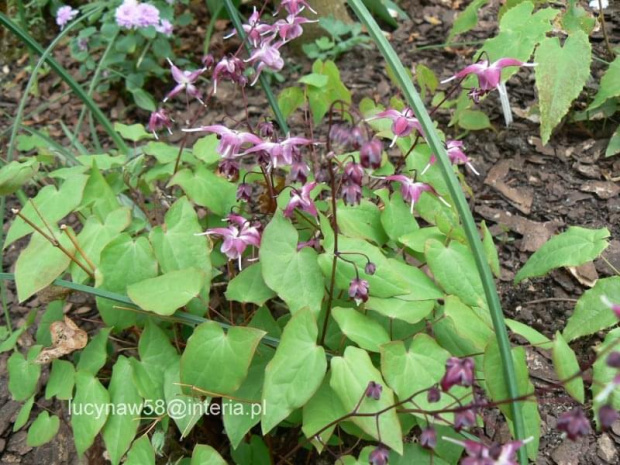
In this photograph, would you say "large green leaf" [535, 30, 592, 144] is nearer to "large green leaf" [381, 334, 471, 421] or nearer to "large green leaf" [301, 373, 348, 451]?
"large green leaf" [381, 334, 471, 421]

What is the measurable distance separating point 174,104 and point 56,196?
1.46 metres

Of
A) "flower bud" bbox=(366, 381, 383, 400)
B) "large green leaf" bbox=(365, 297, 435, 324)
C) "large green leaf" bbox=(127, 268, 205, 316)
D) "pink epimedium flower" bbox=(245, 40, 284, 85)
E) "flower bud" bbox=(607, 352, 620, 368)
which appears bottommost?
"flower bud" bbox=(366, 381, 383, 400)

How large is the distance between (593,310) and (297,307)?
0.71 meters

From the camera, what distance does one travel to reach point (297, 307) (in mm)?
1281

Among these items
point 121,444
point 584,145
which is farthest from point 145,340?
point 584,145

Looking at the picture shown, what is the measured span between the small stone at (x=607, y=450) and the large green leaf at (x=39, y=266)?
1.40 meters

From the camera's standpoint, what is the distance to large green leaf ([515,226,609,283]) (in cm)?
142

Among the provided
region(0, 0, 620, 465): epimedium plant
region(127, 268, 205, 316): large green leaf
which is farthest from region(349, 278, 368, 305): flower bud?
region(127, 268, 205, 316): large green leaf

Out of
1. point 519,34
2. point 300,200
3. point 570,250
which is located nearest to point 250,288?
point 300,200

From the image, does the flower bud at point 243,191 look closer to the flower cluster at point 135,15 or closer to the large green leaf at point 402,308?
the large green leaf at point 402,308

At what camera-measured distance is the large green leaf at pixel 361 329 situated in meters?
1.25

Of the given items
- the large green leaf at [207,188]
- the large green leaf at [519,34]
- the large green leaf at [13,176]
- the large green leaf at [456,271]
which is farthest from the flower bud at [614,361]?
the large green leaf at [13,176]

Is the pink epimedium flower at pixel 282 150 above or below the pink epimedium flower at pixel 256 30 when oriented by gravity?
below

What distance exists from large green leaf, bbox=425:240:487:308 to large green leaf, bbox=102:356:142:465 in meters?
0.77
